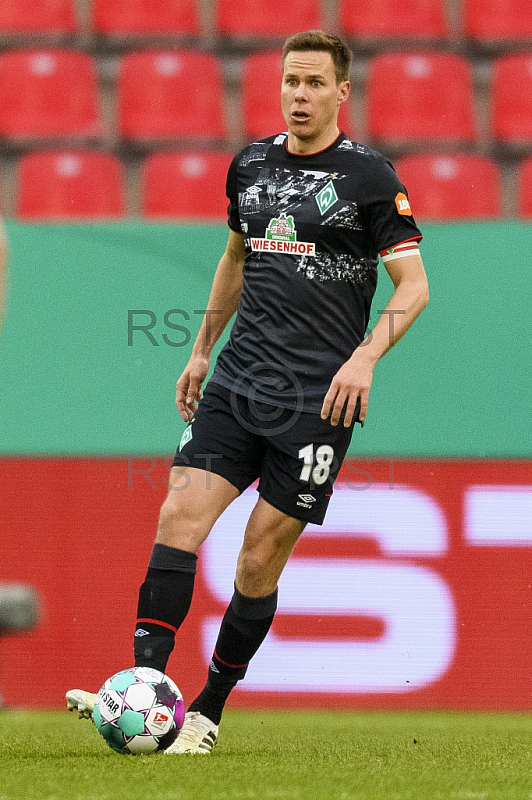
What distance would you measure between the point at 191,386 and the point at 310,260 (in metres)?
0.50

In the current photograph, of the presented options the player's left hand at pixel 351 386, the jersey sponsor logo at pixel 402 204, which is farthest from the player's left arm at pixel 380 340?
the jersey sponsor logo at pixel 402 204

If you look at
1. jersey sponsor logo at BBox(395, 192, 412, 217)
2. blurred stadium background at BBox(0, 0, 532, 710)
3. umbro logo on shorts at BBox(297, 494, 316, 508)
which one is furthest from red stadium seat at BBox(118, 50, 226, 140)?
umbro logo on shorts at BBox(297, 494, 316, 508)

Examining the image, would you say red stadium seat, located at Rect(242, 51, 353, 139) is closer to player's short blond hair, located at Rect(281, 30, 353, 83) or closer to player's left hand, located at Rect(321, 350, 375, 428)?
player's short blond hair, located at Rect(281, 30, 353, 83)

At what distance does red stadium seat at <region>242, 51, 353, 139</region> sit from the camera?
20.6 feet

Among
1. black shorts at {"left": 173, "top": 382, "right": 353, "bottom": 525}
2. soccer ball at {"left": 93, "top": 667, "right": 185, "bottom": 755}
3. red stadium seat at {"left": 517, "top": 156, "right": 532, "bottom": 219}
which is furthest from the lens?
red stadium seat at {"left": 517, "top": 156, "right": 532, "bottom": 219}

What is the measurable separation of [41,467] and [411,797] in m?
2.37

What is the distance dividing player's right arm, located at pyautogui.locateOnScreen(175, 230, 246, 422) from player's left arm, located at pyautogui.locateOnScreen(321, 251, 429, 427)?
435 millimetres

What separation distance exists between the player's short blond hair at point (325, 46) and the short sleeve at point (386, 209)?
0.98ft

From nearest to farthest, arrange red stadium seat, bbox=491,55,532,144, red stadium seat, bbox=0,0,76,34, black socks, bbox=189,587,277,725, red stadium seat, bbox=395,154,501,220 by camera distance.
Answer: black socks, bbox=189,587,277,725 → red stadium seat, bbox=395,154,501,220 → red stadium seat, bbox=491,55,532,144 → red stadium seat, bbox=0,0,76,34

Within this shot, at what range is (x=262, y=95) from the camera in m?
6.36

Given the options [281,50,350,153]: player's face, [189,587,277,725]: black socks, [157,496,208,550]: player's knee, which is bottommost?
[189,587,277,725]: black socks

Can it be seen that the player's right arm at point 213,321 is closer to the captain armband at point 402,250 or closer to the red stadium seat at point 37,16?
the captain armband at point 402,250

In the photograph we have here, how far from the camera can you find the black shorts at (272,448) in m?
3.31

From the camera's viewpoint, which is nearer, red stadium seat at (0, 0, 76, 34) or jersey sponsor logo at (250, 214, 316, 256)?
jersey sponsor logo at (250, 214, 316, 256)
